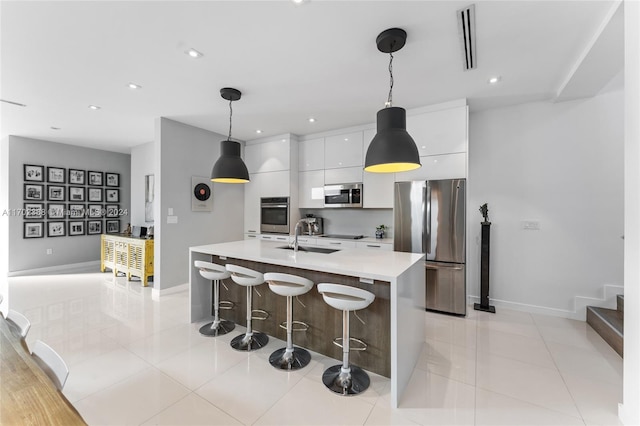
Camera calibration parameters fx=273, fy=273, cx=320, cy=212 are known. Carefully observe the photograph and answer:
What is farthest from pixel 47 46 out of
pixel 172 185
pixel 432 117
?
pixel 432 117

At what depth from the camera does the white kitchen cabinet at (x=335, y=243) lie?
4.28m

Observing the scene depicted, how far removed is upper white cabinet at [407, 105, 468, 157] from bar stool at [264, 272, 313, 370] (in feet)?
8.36

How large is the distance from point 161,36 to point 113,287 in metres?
4.32

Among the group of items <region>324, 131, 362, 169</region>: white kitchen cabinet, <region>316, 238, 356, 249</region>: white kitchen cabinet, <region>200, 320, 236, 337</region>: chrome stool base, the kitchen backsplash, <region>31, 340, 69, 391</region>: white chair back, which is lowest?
<region>200, 320, 236, 337</region>: chrome stool base

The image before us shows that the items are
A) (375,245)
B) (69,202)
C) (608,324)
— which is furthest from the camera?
(69,202)

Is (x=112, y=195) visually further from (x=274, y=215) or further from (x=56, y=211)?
(x=274, y=215)

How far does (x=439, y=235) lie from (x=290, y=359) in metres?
2.37

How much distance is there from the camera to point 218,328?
3.01 meters

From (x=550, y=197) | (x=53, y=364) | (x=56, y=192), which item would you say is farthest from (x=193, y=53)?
(x=56, y=192)

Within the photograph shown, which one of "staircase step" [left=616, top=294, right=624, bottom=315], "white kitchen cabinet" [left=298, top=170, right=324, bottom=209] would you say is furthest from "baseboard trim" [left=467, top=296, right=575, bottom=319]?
"white kitchen cabinet" [left=298, top=170, right=324, bottom=209]

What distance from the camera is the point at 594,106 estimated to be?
10.7ft

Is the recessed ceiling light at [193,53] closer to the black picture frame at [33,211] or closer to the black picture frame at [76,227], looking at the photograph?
the black picture frame at [33,211]

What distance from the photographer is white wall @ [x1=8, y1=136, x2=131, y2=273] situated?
5242 mm

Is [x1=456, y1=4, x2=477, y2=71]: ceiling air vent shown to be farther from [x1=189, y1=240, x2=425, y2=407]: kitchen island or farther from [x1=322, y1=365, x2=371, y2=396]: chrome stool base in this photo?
[x1=322, y1=365, x2=371, y2=396]: chrome stool base
